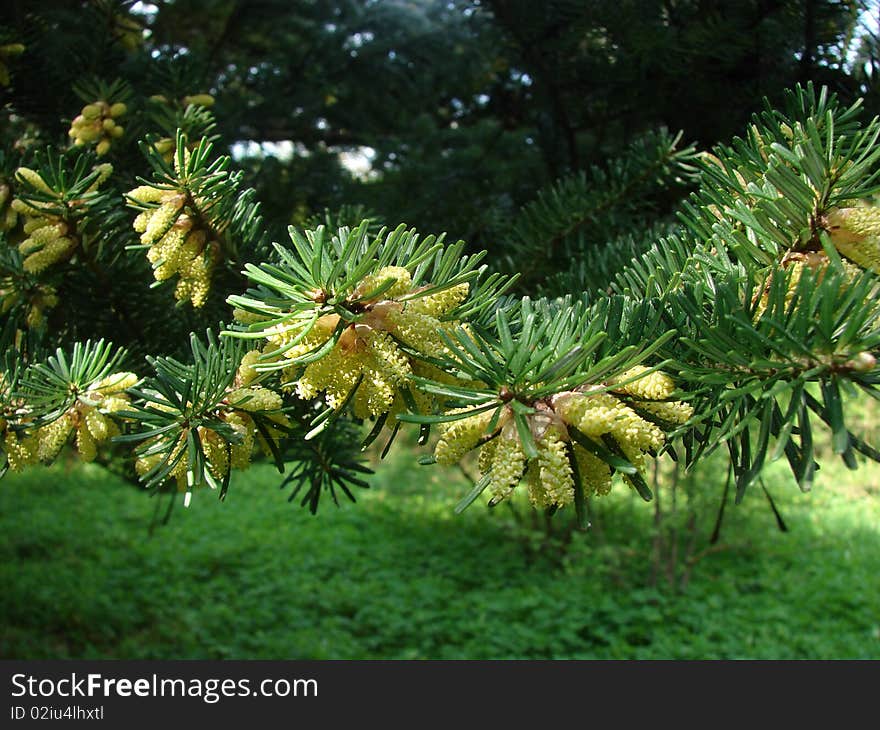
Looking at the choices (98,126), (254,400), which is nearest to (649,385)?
(254,400)

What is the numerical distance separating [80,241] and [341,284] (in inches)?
19.9

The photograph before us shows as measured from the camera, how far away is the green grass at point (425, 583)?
3.52m

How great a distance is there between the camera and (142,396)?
0.55 meters

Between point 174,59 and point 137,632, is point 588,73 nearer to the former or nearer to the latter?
point 174,59

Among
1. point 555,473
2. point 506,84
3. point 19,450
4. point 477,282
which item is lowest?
point 555,473

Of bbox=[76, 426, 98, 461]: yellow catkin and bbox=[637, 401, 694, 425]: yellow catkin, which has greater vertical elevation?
bbox=[76, 426, 98, 461]: yellow catkin

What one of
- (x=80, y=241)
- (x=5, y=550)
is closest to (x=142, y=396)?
(x=80, y=241)

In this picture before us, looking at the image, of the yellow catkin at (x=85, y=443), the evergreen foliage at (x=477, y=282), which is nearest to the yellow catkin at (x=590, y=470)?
the evergreen foliage at (x=477, y=282)

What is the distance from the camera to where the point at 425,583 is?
13.9 ft

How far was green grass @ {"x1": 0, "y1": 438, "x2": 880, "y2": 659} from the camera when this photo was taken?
11.5 feet

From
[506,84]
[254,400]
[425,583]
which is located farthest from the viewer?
[425,583]

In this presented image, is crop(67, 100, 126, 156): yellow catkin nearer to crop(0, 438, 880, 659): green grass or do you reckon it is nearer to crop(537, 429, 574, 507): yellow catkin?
crop(537, 429, 574, 507): yellow catkin

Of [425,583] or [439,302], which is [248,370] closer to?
[439,302]

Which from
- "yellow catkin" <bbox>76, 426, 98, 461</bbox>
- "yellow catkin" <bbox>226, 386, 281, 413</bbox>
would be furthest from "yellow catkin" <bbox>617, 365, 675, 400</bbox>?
"yellow catkin" <bbox>76, 426, 98, 461</bbox>
